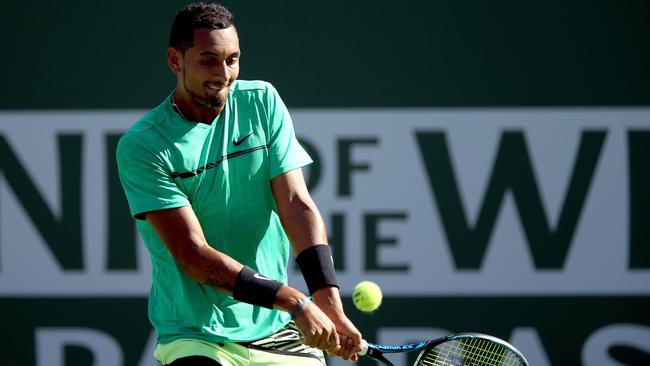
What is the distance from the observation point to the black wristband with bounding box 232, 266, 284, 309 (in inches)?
123

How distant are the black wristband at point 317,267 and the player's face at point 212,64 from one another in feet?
1.62

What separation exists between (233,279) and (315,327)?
0.26 metres

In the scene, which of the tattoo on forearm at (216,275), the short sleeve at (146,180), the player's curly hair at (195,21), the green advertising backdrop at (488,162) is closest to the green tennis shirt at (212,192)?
the short sleeve at (146,180)

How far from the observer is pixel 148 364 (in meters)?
5.52

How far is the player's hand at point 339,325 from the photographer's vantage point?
3.19 m

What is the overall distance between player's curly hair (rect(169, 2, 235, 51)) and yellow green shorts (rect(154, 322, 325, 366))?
33.2 inches

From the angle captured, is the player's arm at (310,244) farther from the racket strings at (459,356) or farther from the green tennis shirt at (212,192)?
the racket strings at (459,356)

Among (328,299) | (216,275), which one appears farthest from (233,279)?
(328,299)

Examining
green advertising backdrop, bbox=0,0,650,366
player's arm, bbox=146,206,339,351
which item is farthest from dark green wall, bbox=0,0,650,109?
player's arm, bbox=146,206,339,351

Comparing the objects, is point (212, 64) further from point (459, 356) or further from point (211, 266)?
point (459, 356)

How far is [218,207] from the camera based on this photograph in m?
3.29

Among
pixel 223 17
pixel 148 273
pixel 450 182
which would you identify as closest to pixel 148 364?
pixel 148 273

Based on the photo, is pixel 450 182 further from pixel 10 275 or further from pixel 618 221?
pixel 10 275

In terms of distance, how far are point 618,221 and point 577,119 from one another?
52 centimetres
